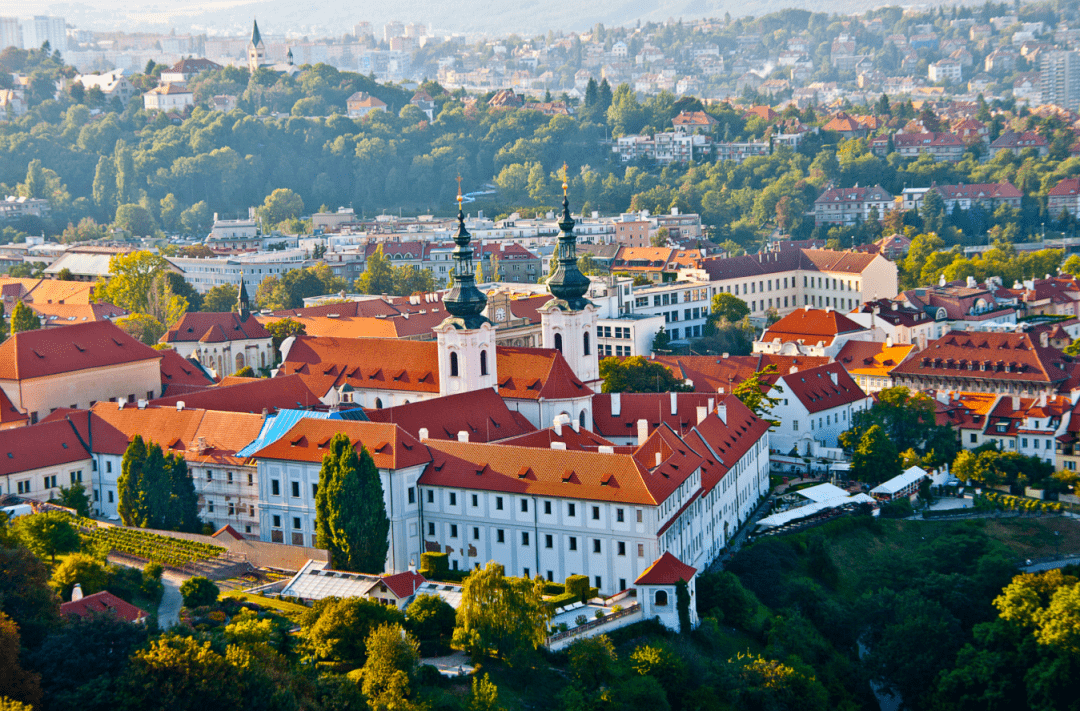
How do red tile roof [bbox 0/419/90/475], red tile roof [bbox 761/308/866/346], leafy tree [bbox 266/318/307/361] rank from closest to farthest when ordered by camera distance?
red tile roof [bbox 0/419/90/475], leafy tree [bbox 266/318/307/361], red tile roof [bbox 761/308/866/346]

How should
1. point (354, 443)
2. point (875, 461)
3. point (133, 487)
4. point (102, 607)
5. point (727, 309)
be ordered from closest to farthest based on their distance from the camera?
point (102, 607) < point (354, 443) < point (133, 487) < point (875, 461) < point (727, 309)

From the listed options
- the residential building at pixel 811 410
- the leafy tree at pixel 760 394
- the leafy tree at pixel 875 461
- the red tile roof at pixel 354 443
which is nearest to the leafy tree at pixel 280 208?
the leafy tree at pixel 760 394

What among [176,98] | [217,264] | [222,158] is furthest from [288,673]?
[176,98]

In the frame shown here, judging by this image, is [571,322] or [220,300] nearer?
[571,322]

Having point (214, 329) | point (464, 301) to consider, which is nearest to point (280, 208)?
point (214, 329)

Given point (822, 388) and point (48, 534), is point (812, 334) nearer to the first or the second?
point (822, 388)

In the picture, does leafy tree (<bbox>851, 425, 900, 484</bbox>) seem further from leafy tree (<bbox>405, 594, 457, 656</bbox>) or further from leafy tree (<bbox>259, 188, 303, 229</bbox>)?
leafy tree (<bbox>259, 188, 303, 229</bbox>)

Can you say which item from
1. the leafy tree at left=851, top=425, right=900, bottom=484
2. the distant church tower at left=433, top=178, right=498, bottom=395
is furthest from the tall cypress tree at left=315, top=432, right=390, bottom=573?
the leafy tree at left=851, top=425, right=900, bottom=484
